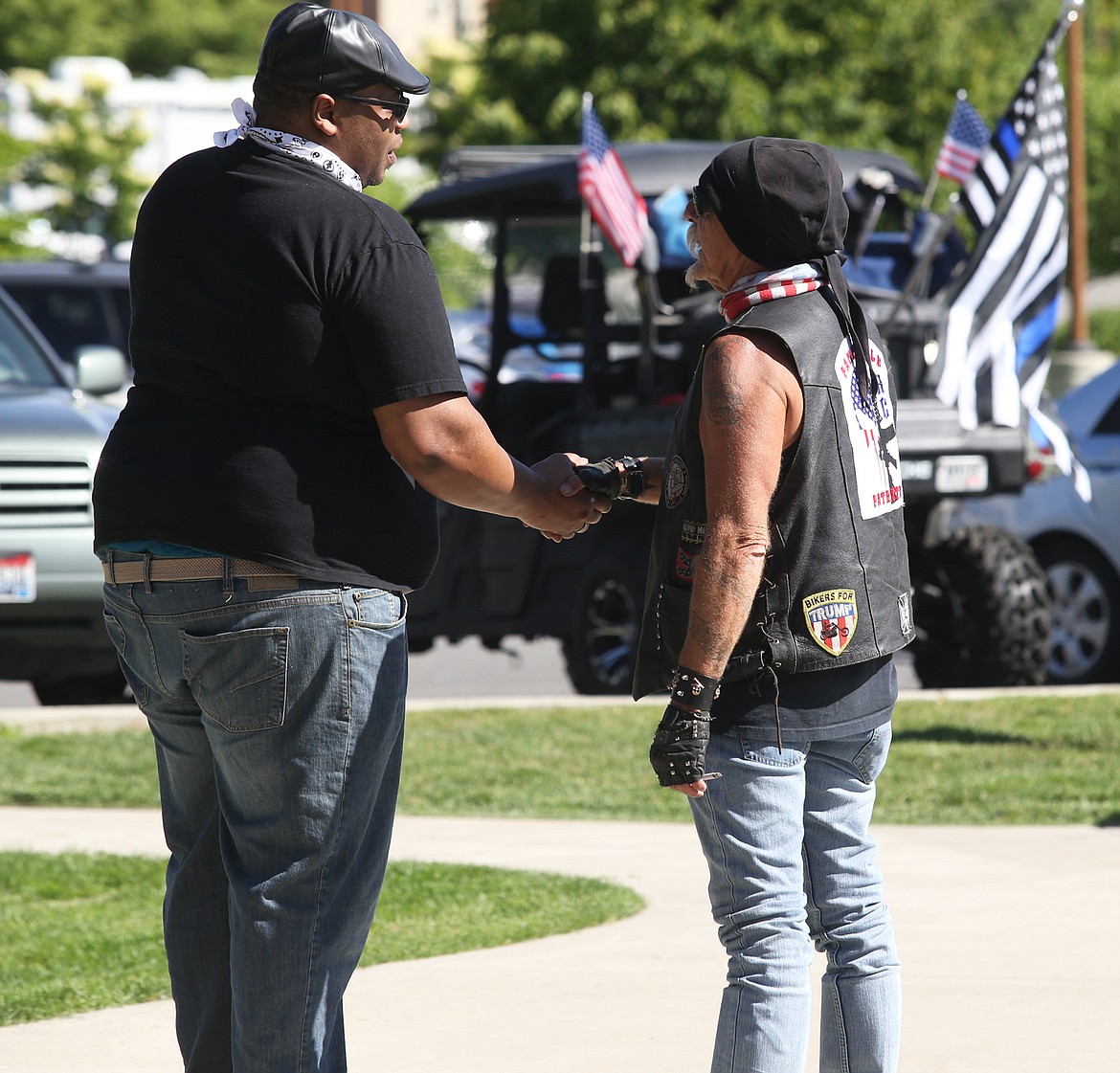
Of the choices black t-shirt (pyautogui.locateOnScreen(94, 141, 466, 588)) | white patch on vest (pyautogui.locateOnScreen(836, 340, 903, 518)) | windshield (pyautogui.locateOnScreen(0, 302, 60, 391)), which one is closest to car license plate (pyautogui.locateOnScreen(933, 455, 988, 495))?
windshield (pyautogui.locateOnScreen(0, 302, 60, 391))

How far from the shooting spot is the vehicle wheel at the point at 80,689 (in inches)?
376

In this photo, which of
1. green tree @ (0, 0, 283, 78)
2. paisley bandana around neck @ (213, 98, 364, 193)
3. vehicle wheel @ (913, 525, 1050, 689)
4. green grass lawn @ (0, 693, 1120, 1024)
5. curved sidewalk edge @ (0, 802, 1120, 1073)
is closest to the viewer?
paisley bandana around neck @ (213, 98, 364, 193)

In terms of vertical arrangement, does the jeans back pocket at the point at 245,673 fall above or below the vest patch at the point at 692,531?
below

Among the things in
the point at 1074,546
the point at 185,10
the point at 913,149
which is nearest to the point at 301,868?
the point at 1074,546

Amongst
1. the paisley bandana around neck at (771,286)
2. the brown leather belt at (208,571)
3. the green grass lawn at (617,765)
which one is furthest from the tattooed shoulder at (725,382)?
the green grass lawn at (617,765)

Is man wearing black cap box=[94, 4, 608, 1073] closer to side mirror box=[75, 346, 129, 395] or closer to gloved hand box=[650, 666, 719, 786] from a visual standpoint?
gloved hand box=[650, 666, 719, 786]

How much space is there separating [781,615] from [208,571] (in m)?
0.91

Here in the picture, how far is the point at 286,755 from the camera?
9.39 ft

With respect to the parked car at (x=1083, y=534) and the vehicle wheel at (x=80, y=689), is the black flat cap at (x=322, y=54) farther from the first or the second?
the parked car at (x=1083, y=534)

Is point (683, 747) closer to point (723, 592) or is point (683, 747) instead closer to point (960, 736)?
point (723, 592)

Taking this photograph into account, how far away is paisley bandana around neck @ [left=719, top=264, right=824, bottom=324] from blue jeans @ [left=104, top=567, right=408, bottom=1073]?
2.44 feet

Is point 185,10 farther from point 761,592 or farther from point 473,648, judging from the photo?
point 761,592

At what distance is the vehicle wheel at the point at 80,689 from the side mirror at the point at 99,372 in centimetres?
153

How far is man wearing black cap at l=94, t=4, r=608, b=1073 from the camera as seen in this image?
2.80m
